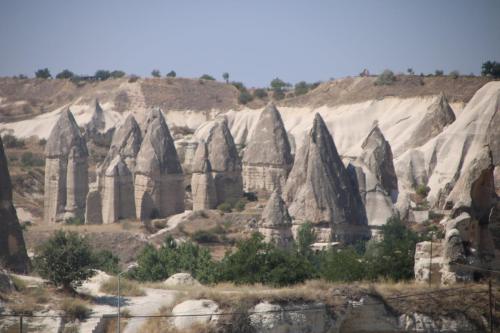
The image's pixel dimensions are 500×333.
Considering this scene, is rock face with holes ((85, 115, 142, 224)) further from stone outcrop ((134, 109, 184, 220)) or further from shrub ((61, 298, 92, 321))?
shrub ((61, 298, 92, 321))

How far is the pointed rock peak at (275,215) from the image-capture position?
28.9 meters

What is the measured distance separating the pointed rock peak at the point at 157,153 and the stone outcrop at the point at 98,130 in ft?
61.9

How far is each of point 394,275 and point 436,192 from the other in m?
19.4

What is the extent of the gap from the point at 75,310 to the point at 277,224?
476 inches

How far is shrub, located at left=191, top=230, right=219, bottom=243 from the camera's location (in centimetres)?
3403

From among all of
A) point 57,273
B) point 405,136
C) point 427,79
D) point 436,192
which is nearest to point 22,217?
point 436,192

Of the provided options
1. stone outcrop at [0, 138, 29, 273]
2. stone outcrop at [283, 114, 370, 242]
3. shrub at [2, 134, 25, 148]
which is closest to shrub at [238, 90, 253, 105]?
shrub at [2, 134, 25, 148]

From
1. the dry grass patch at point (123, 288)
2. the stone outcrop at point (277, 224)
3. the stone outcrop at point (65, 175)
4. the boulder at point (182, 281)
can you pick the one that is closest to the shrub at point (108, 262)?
the boulder at point (182, 281)

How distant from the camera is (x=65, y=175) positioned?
130 feet

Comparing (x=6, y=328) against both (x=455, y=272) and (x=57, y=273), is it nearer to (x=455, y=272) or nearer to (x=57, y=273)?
(x=57, y=273)

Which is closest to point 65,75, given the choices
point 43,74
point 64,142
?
point 43,74

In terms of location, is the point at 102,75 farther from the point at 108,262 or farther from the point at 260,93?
the point at 108,262

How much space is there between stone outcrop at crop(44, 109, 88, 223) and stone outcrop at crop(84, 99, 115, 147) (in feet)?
57.0

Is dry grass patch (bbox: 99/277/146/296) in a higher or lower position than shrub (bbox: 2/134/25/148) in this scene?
lower
